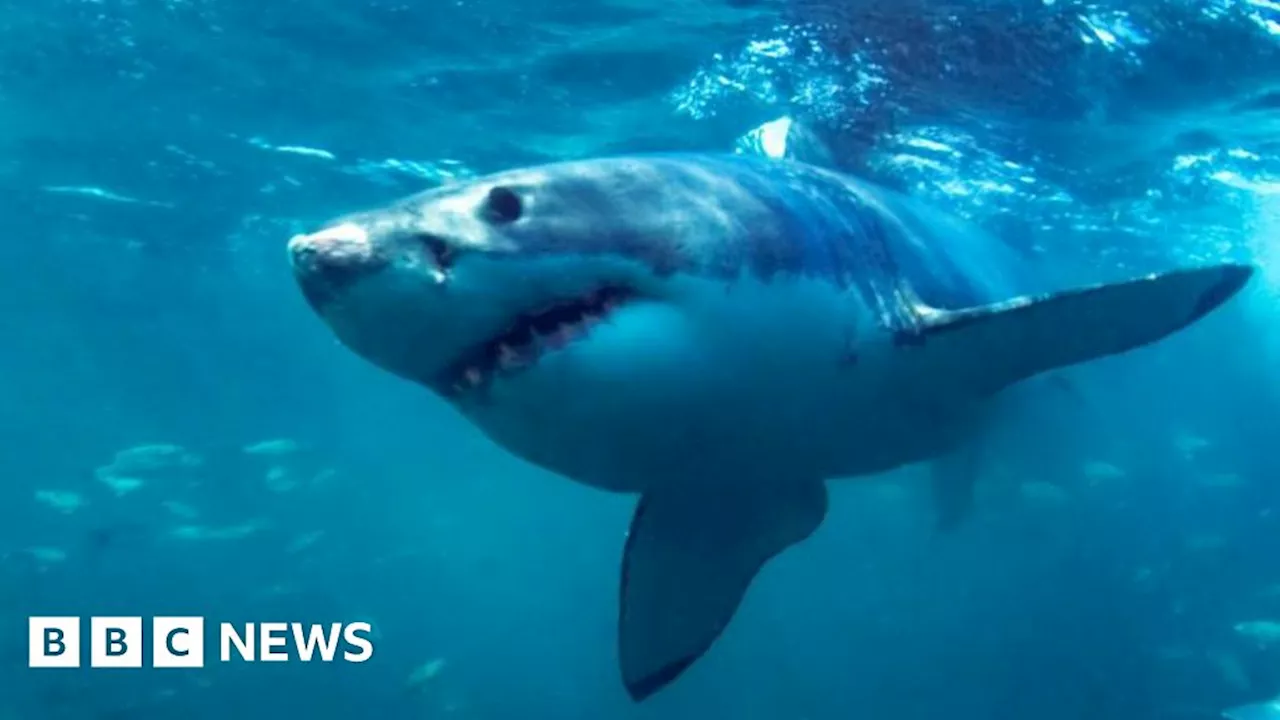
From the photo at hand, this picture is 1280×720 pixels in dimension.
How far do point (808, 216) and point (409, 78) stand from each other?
1262 centimetres

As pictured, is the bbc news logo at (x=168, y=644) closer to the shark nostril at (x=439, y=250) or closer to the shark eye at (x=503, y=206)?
the shark eye at (x=503, y=206)

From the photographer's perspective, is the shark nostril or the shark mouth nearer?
the shark nostril

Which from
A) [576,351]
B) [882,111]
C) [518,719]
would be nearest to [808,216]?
[576,351]

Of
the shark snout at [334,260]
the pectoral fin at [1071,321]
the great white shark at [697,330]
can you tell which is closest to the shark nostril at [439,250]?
the great white shark at [697,330]

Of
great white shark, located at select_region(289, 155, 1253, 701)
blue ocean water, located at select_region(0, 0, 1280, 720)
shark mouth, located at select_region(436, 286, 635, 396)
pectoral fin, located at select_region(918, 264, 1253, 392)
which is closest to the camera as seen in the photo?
great white shark, located at select_region(289, 155, 1253, 701)

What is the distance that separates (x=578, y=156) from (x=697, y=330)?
16516 millimetres

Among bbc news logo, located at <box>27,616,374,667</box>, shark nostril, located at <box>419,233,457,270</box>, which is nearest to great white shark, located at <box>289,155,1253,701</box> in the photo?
shark nostril, located at <box>419,233,457,270</box>

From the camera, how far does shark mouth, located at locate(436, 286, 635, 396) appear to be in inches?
113

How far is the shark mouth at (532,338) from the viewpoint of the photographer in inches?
113

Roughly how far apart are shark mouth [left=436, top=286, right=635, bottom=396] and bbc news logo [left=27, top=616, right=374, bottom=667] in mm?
19036

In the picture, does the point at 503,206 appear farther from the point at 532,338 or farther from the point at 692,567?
the point at 692,567

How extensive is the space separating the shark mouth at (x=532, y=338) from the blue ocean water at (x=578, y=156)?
33.2 feet

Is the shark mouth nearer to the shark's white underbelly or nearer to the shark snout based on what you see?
the shark's white underbelly

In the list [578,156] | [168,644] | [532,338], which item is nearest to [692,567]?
[532,338]
